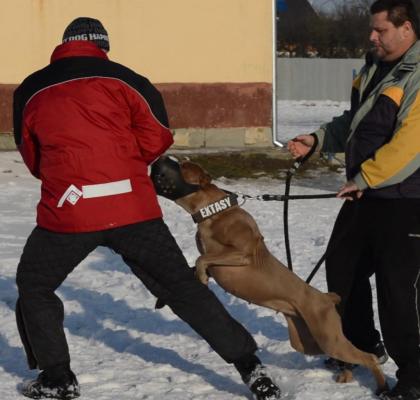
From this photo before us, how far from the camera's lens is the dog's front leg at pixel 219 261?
190 inches

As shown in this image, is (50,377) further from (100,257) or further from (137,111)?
(100,257)

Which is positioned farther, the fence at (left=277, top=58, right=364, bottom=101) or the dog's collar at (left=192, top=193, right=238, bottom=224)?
the fence at (left=277, top=58, right=364, bottom=101)

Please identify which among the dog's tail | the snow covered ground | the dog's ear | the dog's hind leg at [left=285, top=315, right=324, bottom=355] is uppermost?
the dog's ear

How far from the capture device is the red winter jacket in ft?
14.5

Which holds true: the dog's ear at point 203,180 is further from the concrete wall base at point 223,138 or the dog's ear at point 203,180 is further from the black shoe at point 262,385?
the concrete wall base at point 223,138

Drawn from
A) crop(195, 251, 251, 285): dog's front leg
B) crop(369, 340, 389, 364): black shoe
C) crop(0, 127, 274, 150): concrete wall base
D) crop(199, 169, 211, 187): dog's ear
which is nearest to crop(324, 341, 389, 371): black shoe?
crop(369, 340, 389, 364): black shoe

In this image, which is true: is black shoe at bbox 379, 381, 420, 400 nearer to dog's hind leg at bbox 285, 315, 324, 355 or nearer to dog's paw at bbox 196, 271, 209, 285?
dog's hind leg at bbox 285, 315, 324, 355

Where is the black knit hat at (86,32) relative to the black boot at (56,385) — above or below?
above

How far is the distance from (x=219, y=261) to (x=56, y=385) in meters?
1.01

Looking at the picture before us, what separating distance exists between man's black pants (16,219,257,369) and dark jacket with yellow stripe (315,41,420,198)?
0.96 metres

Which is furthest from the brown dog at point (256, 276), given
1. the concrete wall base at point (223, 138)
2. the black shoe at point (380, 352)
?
the concrete wall base at point (223, 138)

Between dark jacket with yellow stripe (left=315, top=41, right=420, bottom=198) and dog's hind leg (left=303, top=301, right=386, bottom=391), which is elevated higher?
dark jacket with yellow stripe (left=315, top=41, right=420, bottom=198)

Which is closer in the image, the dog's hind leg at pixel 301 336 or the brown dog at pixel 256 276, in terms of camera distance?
the brown dog at pixel 256 276

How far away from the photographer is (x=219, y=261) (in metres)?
4.83
